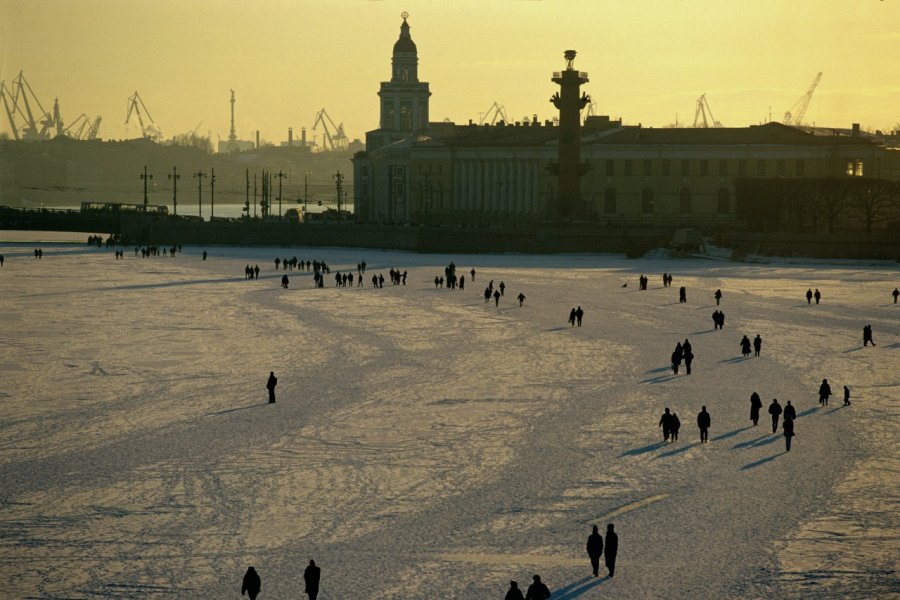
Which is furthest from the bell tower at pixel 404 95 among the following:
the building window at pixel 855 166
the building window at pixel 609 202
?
the building window at pixel 855 166

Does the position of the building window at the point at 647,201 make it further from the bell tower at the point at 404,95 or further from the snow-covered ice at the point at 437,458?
the snow-covered ice at the point at 437,458

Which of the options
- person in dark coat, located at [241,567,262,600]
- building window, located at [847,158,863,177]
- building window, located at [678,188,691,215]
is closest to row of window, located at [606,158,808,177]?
building window, located at [678,188,691,215]

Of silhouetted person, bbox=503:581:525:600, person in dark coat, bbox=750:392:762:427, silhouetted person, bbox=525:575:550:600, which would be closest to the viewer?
silhouetted person, bbox=503:581:525:600

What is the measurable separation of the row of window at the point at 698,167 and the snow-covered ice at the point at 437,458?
53.4 metres

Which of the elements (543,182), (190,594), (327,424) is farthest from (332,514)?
(543,182)

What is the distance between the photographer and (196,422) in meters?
27.3

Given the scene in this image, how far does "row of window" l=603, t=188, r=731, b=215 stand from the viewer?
100250 mm

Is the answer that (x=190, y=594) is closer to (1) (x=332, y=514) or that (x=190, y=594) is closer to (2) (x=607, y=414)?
(1) (x=332, y=514)

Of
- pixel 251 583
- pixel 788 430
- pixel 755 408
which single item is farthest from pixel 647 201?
pixel 251 583

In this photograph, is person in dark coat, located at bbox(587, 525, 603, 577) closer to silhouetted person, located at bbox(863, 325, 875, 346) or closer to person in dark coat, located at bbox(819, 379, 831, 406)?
person in dark coat, located at bbox(819, 379, 831, 406)

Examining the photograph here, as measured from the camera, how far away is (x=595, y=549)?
1772 centimetres

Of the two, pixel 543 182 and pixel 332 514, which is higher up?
pixel 543 182

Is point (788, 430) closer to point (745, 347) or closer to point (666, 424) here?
point (666, 424)

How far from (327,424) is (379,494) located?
584 centimetres
